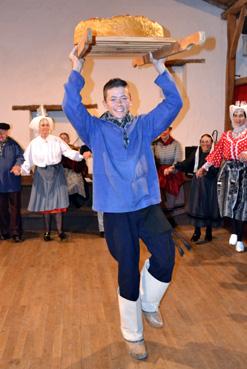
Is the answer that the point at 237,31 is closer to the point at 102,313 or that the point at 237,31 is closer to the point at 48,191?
the point at 48,191

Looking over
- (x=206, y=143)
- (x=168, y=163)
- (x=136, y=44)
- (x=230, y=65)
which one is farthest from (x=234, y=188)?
(x=230, y=65)

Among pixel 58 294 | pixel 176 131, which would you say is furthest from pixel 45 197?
pixel 176 131

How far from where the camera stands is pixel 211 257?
15.1 ft

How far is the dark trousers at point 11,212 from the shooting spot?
5.54m

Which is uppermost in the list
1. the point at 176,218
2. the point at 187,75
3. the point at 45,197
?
the point at 187,75

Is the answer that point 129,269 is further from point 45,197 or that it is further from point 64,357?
point 45,197

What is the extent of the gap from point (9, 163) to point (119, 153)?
3.25 meters

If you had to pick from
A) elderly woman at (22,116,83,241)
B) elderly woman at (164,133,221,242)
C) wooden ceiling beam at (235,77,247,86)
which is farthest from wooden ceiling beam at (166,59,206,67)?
elderly woman at (22,116,83,241)

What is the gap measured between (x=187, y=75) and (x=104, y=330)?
4.73 metres

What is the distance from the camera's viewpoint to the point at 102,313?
327cm

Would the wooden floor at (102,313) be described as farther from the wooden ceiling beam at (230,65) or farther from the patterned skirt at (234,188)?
the wooden ceiling beam at (230,65)

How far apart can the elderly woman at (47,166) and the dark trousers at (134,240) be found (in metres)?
2.62

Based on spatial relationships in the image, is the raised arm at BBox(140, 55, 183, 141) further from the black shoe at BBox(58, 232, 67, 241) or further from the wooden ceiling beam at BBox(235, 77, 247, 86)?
the wooden ceiling beam at BBox(235, 77, 247, 86)

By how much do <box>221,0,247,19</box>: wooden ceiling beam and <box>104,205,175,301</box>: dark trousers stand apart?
4.40 metres
